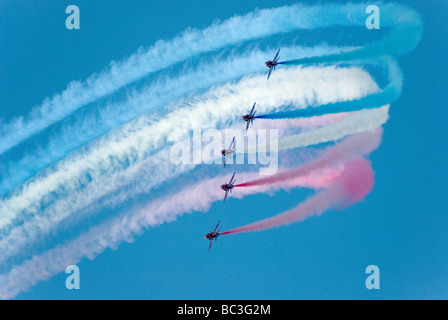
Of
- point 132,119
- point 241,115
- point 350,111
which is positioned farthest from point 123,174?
point 350,111

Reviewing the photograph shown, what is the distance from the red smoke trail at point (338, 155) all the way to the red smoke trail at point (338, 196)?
1.85ft

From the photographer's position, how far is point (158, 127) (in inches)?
1726

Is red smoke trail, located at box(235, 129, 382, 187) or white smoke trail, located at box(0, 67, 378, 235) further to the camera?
red smoke trail, located at box(235, 129, 382, 187)

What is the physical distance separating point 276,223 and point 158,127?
821 cm

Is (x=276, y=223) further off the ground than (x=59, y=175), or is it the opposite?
(x=59, y=175)

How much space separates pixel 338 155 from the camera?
4353 cm

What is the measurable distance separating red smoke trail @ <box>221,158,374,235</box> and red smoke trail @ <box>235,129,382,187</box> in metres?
0.56

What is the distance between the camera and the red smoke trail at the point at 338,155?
4341 centimetres

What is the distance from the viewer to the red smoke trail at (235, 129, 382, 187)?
43.4 metres

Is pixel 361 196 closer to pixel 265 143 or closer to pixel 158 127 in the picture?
pixel 265 143

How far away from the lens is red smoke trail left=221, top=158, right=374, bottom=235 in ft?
142

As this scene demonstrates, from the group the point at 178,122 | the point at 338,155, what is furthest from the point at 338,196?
the point at 178,122

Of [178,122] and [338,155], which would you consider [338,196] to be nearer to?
[338,155]

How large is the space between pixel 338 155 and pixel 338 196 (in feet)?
7.27
